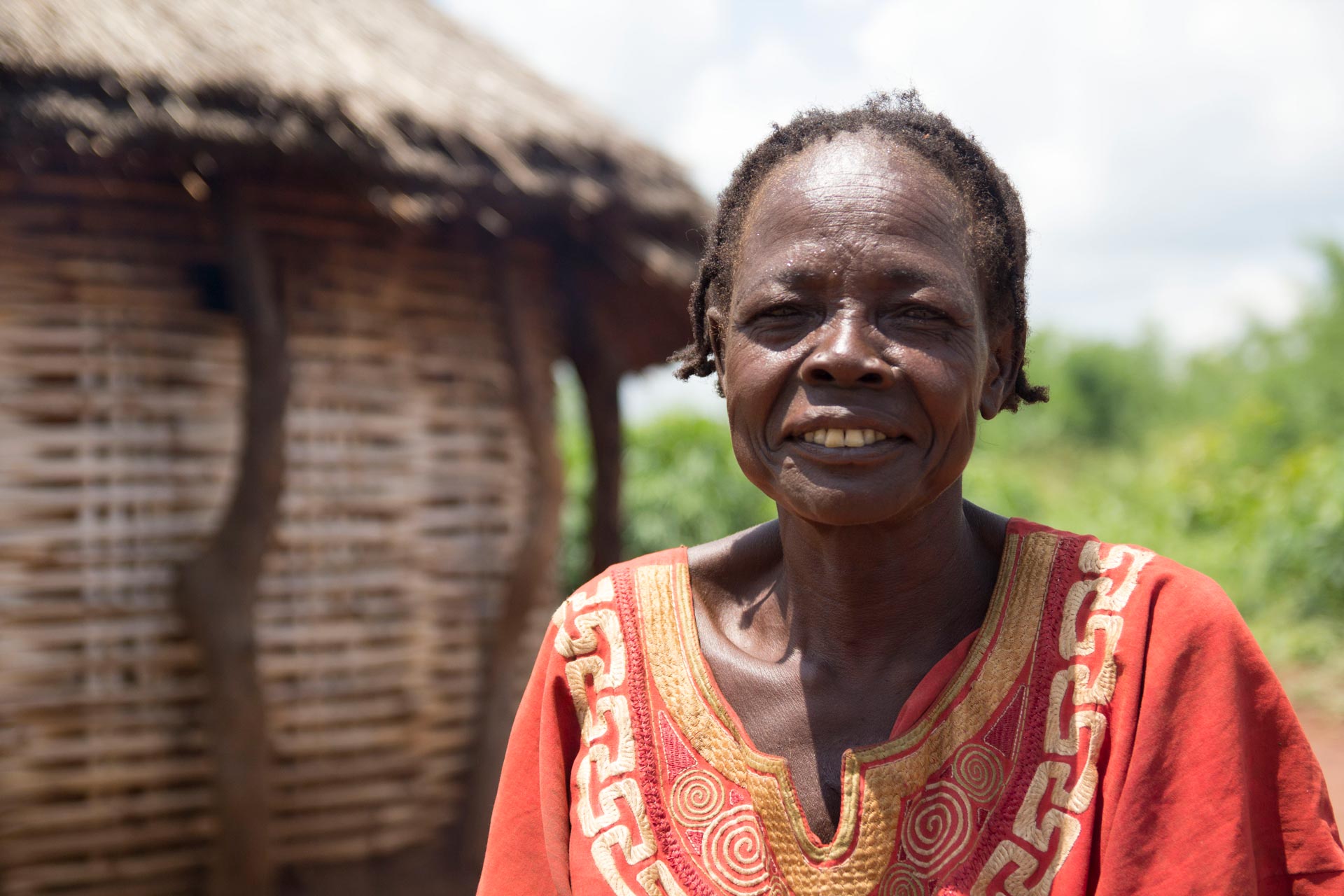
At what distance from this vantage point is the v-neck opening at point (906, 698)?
1537mm

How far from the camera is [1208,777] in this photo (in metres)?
1.37

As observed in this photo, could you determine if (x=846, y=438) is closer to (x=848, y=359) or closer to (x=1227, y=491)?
(x=848, y=359)

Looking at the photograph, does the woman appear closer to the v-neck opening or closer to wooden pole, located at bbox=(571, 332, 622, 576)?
the v-neck opening

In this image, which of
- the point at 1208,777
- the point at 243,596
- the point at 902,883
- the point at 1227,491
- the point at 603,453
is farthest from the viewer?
the point at 1227,491

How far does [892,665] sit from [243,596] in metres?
3.19

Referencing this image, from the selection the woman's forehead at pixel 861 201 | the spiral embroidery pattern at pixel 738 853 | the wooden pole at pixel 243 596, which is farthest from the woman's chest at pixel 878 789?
the wooden pole at pixel 243 596

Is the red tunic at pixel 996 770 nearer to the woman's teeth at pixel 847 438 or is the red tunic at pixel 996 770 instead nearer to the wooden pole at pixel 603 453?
the woman's teeth at pixel 847 438

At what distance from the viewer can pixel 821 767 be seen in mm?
1592

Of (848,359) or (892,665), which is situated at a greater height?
(848,359)

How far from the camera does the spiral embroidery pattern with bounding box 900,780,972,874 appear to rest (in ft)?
4.80

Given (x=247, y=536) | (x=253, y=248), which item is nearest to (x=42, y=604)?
(x=247, y=536)

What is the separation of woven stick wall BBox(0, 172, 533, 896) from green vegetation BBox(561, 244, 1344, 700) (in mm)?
1989

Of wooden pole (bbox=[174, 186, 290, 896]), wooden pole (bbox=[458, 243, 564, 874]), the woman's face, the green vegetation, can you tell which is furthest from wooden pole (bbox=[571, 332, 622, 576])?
the woman's face

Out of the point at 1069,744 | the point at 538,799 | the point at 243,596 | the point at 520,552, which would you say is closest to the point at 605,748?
the point at 538,799
